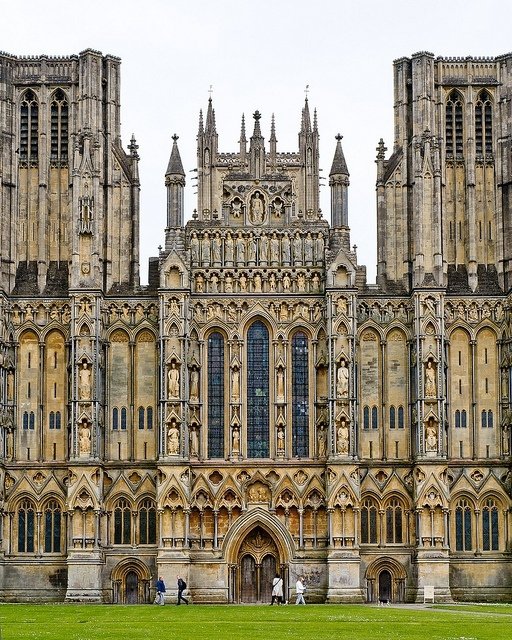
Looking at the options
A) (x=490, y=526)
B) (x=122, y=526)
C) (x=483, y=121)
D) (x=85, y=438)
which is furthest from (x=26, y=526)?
(x=483, y=121)

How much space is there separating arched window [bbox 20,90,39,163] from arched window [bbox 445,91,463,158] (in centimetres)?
2331

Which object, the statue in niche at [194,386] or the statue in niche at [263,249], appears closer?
the statue in niche at [194,386]

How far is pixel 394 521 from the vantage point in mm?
80250

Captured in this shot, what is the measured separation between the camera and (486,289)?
82.2 metres

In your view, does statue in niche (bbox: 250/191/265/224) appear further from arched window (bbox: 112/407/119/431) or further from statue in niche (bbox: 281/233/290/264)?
arched window (bbox: 112/407/119/431)

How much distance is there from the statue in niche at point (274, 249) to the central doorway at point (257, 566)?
1462 centimetres

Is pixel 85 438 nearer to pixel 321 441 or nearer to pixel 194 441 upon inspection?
pixel 194 441

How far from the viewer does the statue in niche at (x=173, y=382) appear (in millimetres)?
79188

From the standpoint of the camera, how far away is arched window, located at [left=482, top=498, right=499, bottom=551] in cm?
8012

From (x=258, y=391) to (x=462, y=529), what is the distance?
13278 millimetres

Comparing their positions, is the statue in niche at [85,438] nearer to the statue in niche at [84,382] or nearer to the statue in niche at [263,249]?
the statue in niche at [84,382]

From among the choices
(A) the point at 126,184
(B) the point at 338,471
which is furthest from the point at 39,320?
(B) the point at 338,471

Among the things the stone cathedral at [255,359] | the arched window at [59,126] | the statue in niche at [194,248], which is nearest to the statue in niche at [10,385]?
the stone cathedral at [255,359]

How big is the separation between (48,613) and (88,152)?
28.6 m
